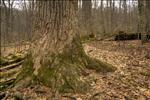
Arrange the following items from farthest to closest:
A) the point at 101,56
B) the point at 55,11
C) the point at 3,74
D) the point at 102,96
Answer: the point at 101,56 → the point at 3,74 → the point at 55,11 → the point at 102,96

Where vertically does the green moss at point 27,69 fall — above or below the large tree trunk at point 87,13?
below

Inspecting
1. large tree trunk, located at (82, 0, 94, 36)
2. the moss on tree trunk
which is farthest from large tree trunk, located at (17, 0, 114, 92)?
large tree trunk, located at (82, 0, 94, 36)

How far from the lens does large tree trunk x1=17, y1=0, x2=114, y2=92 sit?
5.35 meters

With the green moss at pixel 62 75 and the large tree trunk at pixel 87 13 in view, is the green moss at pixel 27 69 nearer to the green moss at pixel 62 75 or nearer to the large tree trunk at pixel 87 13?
the green moss at pixel 62 75

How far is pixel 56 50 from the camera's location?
18.1 ft

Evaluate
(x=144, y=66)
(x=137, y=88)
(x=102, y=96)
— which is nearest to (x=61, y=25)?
(x=102, y=96)

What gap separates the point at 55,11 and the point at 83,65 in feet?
4.75

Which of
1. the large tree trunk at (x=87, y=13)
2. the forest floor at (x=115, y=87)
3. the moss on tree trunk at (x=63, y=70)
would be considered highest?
the large tree trunk at (x=87, y=13)

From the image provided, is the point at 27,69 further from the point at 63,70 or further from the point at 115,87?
the point at 115,87

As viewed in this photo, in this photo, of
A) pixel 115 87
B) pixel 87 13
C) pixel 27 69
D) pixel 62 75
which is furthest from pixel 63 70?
Result: pixel 87 13

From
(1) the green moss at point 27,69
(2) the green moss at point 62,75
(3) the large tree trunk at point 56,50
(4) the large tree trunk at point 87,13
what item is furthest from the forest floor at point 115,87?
(4) the large tree trunk at point 87,13

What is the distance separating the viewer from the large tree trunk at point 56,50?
5.35 meters

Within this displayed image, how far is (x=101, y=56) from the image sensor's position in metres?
7.94

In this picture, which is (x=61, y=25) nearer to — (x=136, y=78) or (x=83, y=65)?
(x=83, y=65)
